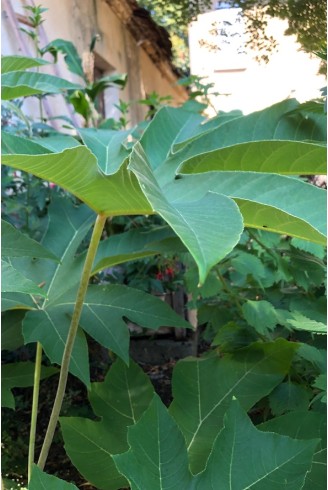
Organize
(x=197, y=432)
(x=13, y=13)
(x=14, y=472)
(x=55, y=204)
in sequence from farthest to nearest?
(x=13, y=13)
(x=14, y=472)
(x=55, y=204)
(x=197, y=432)

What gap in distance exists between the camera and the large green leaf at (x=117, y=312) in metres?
0.82

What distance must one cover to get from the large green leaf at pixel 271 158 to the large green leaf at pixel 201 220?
0.36 ft

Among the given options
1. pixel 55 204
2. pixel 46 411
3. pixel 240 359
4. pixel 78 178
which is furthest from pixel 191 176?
pixel 46 411

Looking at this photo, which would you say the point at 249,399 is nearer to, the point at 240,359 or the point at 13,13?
the point at 240,359

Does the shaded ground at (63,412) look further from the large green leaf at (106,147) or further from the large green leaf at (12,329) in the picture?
the large green leaf at (106,147)

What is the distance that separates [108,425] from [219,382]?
0.17 metres

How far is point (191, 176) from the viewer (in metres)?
0.55

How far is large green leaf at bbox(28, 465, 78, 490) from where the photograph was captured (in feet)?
1.65

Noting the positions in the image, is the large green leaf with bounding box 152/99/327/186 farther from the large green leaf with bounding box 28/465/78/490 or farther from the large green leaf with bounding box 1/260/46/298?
the large green leaf with bounding box 28/465/78/490

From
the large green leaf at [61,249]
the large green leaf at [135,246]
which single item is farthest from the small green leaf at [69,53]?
the large green leaf at [135,246]

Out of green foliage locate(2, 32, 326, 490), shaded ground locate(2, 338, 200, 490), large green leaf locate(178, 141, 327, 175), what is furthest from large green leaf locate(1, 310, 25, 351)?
large green leaf locate(178, 141, 327, 175)

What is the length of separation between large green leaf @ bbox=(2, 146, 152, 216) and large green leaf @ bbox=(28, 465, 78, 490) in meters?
0.27

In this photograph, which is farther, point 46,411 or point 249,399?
point 46,411

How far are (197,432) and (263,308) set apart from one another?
0.22 meters
